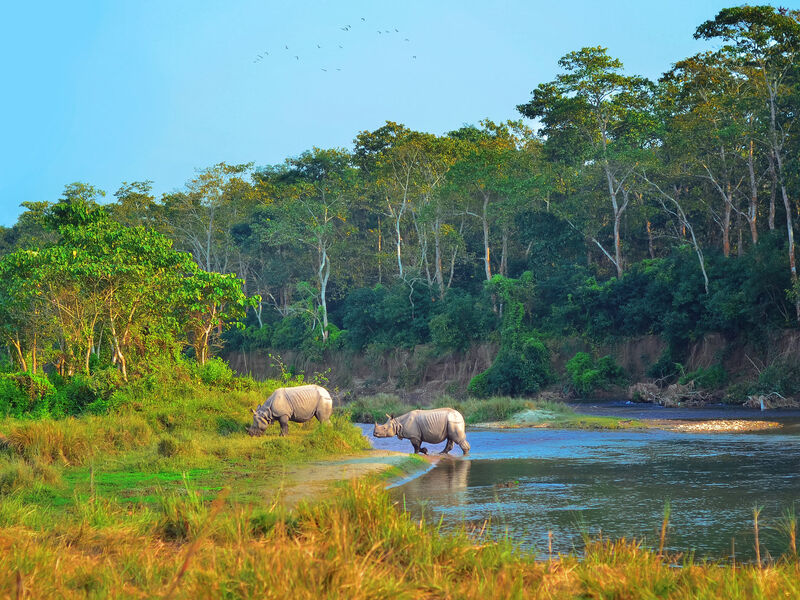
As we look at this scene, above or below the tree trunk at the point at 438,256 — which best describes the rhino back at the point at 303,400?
below

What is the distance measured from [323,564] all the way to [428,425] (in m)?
14.0

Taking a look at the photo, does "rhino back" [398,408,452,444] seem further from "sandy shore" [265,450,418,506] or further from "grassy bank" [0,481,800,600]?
"grassy bank" [0,481,800,600]

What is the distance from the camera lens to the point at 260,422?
65.5ft

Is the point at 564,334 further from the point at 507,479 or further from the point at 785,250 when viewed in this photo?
the point at 507,479

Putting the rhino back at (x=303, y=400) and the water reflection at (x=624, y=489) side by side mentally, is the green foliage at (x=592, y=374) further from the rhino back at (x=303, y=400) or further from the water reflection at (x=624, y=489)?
the rhino back at (x=303, y=400)

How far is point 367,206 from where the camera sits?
6153 centimetres

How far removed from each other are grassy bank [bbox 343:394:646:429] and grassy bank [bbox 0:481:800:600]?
16.7 m

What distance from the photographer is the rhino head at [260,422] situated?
1990 centimetres

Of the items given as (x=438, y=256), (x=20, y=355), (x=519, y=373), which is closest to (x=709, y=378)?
(x=519, y=373)

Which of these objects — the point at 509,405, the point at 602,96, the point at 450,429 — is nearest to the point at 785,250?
the point at 509,405

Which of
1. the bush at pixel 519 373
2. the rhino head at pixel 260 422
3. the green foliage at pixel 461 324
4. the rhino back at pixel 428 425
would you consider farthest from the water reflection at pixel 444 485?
the green foliage at pixel 461 324

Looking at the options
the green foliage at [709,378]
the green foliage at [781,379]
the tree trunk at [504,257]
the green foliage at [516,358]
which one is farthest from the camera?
the tree trunk at [504,257]

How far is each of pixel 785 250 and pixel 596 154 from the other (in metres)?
13.2

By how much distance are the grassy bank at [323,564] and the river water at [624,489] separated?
521mm
